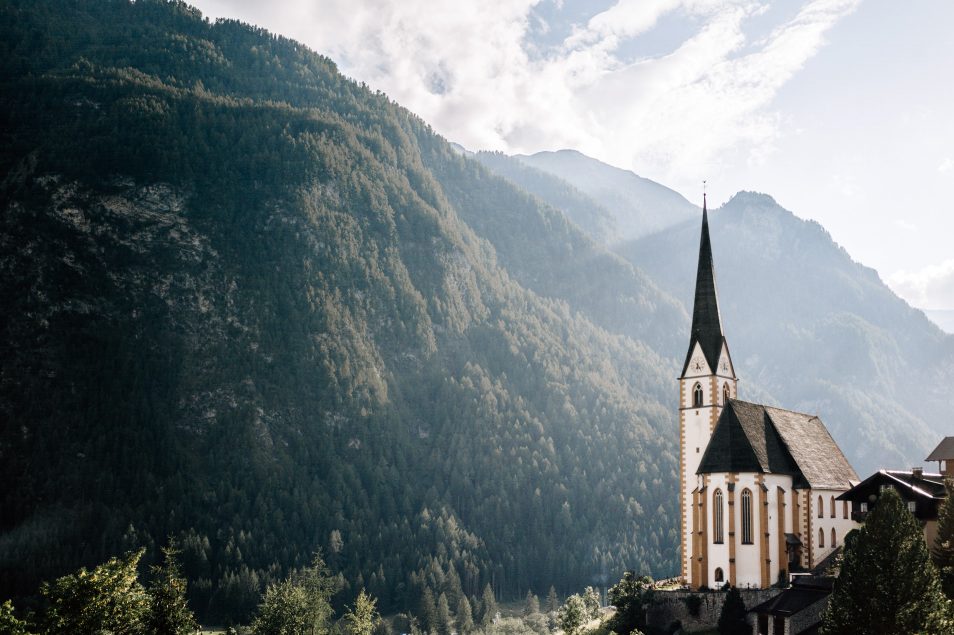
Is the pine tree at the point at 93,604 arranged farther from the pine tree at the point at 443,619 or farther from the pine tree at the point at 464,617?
the pine tree at the point at 464,617

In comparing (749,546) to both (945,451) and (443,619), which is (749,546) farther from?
(443,619)

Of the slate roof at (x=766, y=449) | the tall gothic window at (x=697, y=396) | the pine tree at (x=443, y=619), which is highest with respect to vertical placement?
the tall gothic window at (x=697, y=396)

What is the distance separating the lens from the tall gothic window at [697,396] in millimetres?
84062

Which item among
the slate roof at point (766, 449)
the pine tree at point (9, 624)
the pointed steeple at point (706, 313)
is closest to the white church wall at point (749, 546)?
the slate roof at point (766, 449)

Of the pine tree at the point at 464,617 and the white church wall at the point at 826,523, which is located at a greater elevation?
the white church wall at the point at 826,523

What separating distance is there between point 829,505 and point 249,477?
133 m

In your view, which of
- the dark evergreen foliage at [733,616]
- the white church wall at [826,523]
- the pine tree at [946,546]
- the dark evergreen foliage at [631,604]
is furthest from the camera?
the white church wall at [826,523]

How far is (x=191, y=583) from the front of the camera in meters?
151

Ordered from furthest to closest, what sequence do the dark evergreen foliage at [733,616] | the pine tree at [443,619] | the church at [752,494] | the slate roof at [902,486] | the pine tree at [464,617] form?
the pine tree at [464,617] < the pine tree at [443,619] < the church at [752,494] < the slate roof at [902,486] < the dark evergreen foliage at [733,616]

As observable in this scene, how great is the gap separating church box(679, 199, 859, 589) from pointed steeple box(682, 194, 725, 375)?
1268mm

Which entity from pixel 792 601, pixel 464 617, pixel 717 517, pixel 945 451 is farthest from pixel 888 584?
pixel 464 617

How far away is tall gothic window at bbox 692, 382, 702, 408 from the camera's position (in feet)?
276

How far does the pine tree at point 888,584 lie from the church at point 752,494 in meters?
23.6

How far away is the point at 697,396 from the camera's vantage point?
84375 millimetres
